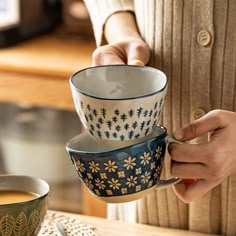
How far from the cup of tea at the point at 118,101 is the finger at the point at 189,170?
0.21 ft

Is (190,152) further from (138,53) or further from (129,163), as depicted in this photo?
(138,53)

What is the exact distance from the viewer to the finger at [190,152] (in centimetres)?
105

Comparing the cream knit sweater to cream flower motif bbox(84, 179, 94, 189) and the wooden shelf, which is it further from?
the wooden shelf

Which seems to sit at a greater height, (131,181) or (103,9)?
(103,9)

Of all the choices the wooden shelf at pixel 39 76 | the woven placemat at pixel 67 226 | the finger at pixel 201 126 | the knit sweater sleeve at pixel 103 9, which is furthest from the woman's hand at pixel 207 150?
the wooden shelf at pixel 39 76

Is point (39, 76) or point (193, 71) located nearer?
point (193, 71)

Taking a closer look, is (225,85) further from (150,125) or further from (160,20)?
(150,125)

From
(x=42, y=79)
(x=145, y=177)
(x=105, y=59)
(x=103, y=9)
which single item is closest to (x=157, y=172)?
(x=145, y=177)

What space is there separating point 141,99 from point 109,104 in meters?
0.04

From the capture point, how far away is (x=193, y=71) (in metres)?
1.25

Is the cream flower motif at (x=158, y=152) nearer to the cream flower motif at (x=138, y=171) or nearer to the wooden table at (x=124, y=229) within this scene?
the cream flower motif at (x=138, y=171)

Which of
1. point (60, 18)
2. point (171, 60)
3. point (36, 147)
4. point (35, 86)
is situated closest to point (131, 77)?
point (171, 60)

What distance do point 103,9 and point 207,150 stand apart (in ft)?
1.49

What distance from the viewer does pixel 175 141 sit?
1.06 m
